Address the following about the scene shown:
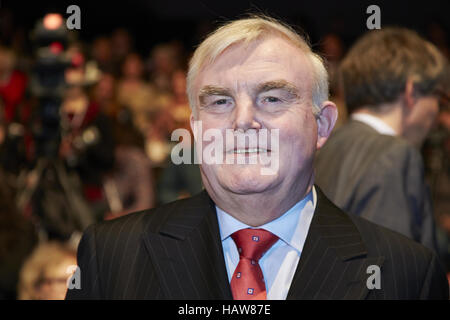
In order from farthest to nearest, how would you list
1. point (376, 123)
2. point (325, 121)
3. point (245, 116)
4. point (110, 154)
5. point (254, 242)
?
point (110, 154) → point (376, 123) → point (325, 121) → point (254, 242) → point (245, 116)

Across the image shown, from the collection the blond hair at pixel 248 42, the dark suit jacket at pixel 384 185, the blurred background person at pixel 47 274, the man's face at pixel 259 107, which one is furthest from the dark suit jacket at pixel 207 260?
the blurred background person at pixel 47 274

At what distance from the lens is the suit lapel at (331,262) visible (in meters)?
1.65

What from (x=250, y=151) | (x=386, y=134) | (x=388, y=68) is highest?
(x=388, y=68)

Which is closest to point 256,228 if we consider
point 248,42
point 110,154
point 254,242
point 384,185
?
point 254,242

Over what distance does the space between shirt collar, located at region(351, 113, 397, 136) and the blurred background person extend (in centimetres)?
124

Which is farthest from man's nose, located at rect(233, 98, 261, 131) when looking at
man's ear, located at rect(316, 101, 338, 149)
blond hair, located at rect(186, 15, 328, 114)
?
man's ear, located at rect(316, 101, 338, 149)

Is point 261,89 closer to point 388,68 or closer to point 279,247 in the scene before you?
point 279,247

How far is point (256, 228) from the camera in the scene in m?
1.75

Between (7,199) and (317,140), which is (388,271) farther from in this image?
(7,199)

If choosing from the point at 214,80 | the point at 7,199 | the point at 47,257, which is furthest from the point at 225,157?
the point at 7,199

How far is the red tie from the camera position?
5.48 feet

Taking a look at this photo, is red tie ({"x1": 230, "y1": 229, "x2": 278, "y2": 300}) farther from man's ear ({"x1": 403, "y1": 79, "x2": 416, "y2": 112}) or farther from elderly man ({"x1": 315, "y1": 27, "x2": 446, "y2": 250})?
man's ear ({"x1": 403, "y1": 79, "x2": 416, "y2": 112})

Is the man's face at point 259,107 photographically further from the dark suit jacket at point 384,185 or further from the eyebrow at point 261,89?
the dark suit jacket at point 384,185

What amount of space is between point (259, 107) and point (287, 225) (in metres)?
0.32
